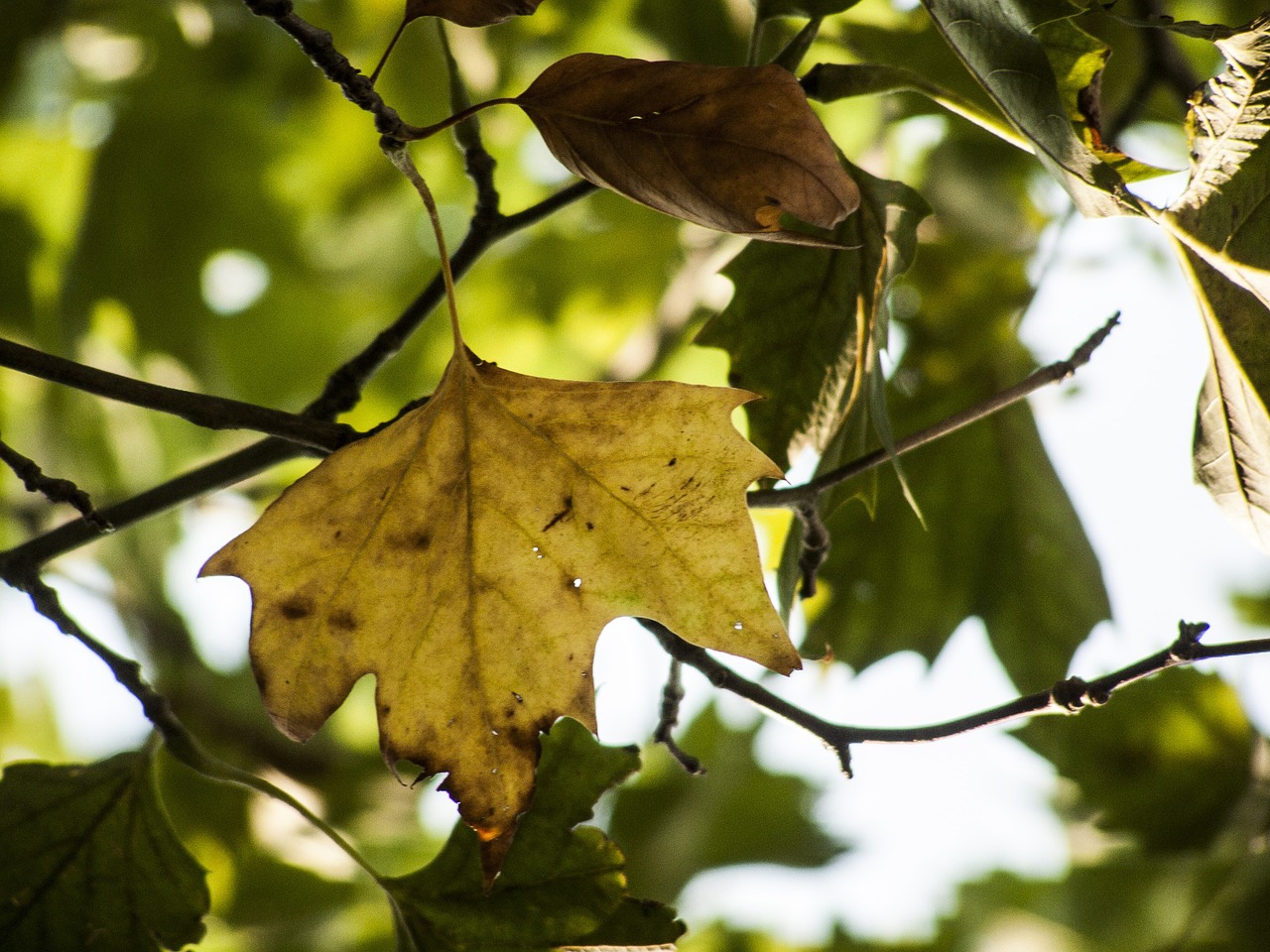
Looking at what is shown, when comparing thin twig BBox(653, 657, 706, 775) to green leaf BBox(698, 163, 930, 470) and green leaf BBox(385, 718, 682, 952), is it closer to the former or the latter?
green leaf BBox(385, 718, 682, 952)

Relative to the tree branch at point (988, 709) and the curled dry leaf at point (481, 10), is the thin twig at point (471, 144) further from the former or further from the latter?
the tree branch at point (988, 709)

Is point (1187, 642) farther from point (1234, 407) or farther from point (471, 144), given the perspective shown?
point (471, 144)

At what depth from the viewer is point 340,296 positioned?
2264 mm

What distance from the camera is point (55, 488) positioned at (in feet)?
1.95

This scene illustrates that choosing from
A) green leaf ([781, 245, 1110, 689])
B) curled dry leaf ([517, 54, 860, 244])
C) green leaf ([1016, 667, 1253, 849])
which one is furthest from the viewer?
green leaf ([1016, 667, 1253, 849])

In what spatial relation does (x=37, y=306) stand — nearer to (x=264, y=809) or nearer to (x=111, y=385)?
(x=264, y=809)

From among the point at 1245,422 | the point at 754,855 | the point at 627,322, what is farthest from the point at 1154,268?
the point at 1245,422

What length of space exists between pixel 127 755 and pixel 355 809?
1.07 metres

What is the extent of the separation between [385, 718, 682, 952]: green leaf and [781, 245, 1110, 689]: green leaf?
41 centimetres

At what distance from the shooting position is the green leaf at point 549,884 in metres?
0.71

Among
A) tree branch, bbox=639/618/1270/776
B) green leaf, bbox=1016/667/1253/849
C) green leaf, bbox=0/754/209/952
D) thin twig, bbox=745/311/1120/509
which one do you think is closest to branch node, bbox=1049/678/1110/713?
tree branch, bbox=639/618/1270/776

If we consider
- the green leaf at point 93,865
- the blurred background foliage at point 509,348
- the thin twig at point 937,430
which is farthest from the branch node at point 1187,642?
the green leaf at point 93,865

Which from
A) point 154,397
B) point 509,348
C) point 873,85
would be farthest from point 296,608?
point 509,348

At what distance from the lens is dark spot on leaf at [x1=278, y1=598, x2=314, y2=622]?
573 mm
